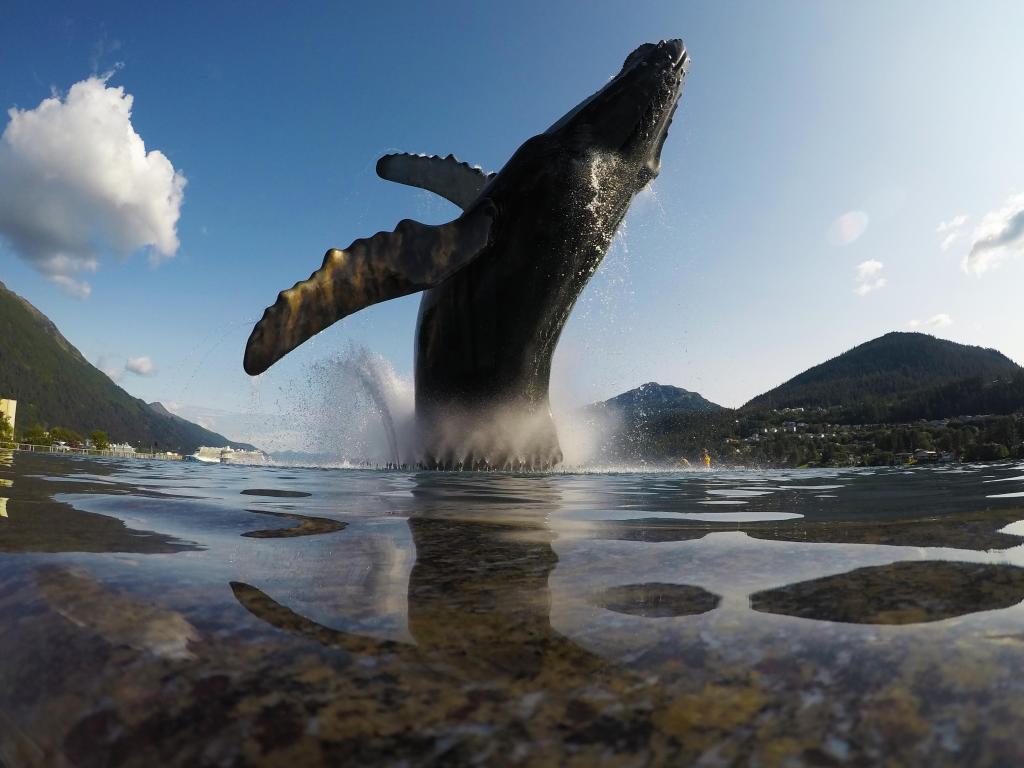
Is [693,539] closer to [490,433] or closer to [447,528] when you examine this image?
[447,528]

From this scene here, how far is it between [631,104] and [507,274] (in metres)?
2.98

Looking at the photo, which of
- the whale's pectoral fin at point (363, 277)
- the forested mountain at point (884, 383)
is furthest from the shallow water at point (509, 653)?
the forested mountain at point (884, 383)

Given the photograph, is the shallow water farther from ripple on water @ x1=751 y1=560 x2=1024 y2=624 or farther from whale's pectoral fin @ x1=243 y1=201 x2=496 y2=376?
whale's pectoral fin @ x1=243 y1=201 x2=496 y2=376

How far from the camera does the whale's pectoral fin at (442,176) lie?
12.2 metres

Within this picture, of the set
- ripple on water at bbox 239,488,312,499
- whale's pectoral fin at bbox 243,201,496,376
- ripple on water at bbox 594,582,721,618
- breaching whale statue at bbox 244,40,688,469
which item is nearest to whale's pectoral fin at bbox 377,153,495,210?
breaching whale statue at bbox 244,40,688,469

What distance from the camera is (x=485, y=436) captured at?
36.3 feet

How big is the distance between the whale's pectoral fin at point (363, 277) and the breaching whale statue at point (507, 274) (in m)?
0.01

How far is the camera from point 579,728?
2.51 feet

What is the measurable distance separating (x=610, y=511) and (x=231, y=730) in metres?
3.23

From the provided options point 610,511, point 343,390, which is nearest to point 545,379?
point 343,390

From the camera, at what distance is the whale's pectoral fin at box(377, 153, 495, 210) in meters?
12.2

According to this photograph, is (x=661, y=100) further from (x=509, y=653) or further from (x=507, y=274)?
(x=509, y=653)

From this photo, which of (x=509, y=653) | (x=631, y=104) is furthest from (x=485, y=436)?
(x=509, y=653)

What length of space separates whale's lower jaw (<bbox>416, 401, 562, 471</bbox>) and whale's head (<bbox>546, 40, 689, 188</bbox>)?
4737 millimetres
